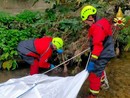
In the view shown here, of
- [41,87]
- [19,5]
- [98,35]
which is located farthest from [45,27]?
[19,5]

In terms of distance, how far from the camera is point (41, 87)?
17.2 feet

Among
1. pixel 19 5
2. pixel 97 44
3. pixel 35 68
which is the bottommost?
pixel 35 68

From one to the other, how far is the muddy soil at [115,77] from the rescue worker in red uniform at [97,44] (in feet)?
1.39

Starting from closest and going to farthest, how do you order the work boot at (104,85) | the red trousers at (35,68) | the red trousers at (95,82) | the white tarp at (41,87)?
the white tarp at (41,87)
the red trousers at (95,82)
the red trousers at (35,68)
the work boot at (104,85)

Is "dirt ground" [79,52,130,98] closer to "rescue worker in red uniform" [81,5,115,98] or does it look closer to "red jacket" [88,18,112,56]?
"rescue worker in red uniform" [81,5,115,98]

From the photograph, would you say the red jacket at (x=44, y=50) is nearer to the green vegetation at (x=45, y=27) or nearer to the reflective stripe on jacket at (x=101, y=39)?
the reflective stripe on jacket at (x=101, y=39)

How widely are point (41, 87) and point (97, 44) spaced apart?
129cm

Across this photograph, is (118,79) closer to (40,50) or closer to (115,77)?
(115,77)

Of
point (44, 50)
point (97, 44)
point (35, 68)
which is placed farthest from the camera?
point (35, 68)

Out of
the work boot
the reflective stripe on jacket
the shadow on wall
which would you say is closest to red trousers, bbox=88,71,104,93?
the reflective stripe on jacket

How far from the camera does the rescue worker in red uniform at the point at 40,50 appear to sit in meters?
6.20

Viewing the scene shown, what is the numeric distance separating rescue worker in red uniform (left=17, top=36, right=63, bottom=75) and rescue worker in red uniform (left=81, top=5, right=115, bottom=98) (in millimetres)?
748

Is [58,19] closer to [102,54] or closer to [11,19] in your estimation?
[11,19]

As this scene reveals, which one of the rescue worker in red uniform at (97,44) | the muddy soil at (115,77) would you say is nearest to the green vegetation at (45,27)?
the muddy soil at (115,77)
